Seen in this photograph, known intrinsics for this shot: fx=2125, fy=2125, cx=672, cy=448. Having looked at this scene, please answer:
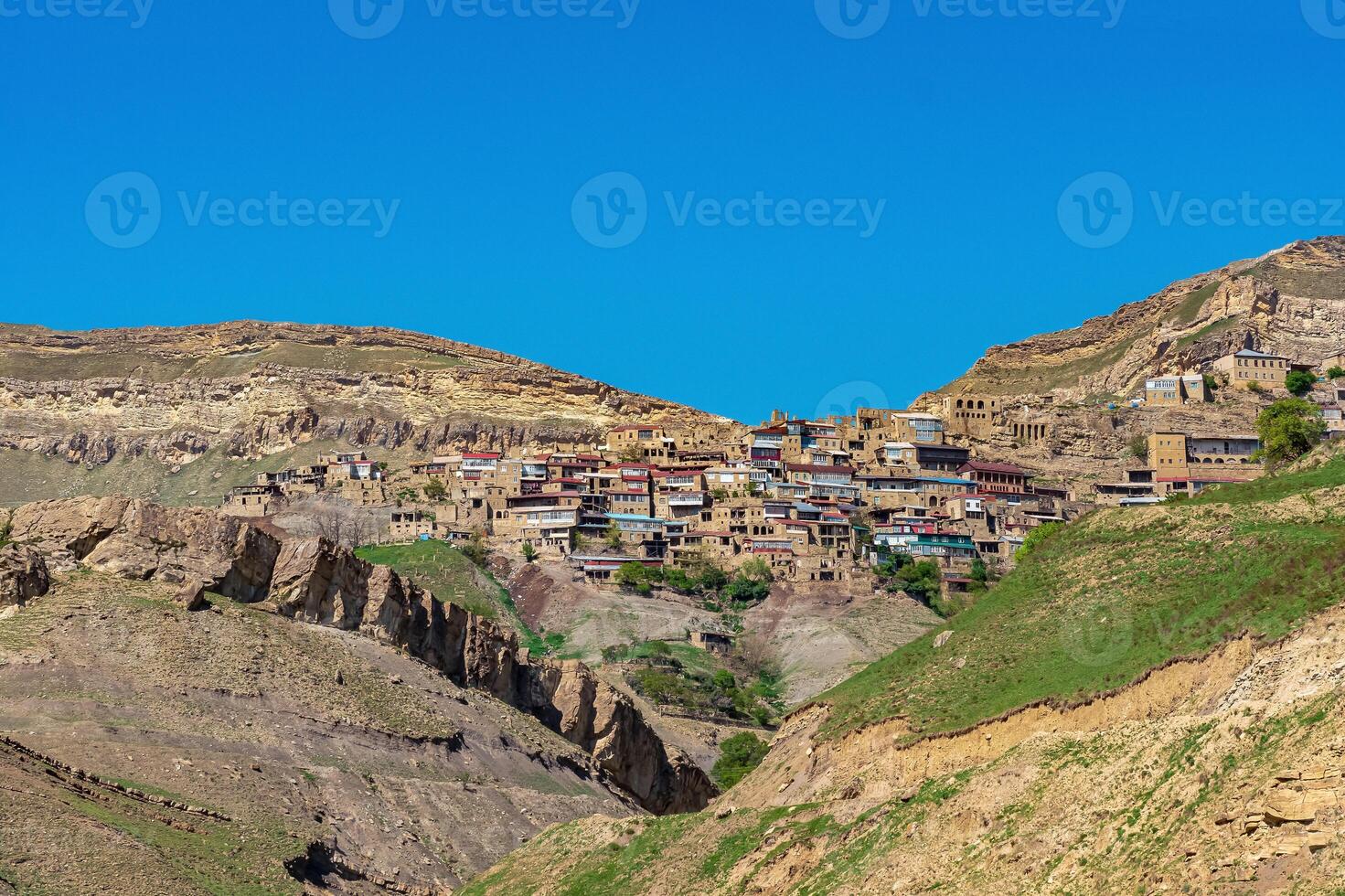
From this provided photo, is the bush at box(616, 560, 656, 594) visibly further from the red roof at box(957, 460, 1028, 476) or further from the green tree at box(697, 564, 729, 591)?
the red roof at box(957, 460, 1028, 476)

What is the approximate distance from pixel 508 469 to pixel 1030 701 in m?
94.9

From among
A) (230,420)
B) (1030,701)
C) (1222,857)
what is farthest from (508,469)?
(1222,857)

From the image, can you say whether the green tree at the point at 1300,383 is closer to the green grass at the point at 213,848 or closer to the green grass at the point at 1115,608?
the green grass at the point at 1115,608

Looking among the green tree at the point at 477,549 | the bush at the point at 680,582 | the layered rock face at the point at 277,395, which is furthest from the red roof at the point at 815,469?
the layered rock face at the point at 277,395

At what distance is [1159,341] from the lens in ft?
542

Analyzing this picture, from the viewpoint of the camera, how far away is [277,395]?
16800 centimetres

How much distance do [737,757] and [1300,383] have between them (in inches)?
2947

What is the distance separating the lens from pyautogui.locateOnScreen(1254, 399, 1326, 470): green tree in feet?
299

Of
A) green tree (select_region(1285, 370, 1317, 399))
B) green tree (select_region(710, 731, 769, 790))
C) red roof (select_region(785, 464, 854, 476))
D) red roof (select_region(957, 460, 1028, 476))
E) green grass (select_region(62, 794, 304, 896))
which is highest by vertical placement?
green tree (select_region(1285, 370, 1317, 399))

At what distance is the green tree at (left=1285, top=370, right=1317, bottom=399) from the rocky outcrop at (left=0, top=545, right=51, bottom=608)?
333ft

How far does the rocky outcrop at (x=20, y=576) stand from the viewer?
185ft

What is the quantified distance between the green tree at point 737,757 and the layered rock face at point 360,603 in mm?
1987

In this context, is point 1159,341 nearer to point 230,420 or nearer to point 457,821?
point 230,420

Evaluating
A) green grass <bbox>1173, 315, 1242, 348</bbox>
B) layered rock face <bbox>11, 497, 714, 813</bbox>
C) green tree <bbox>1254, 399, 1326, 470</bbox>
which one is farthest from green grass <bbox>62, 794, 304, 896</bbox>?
green grass <bbox>1173, 315, 1242, 348</bbox>
